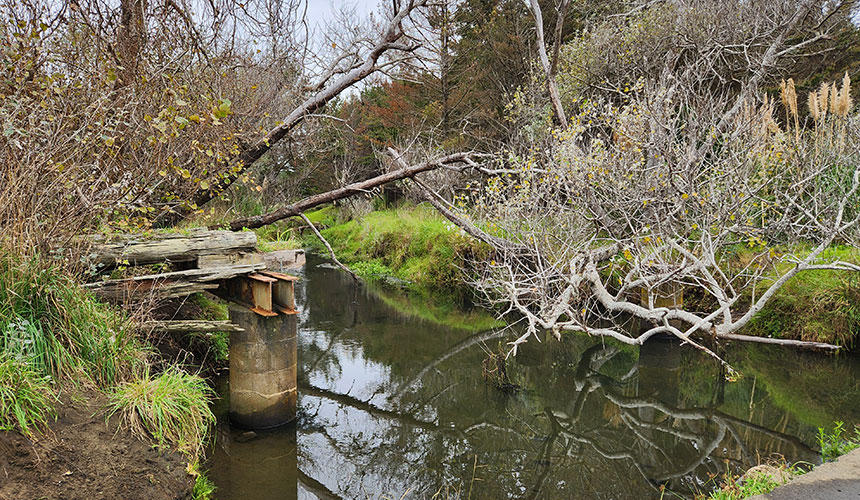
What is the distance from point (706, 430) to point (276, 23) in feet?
27.9

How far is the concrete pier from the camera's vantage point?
203 inches

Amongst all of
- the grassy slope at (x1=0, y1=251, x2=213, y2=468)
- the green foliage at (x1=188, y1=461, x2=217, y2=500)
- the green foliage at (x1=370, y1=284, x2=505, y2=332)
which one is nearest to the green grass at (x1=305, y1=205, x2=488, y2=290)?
the green foliage at (x1=370, y1=284, x2=505, y2=332)

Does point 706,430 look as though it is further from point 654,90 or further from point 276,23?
point 276,23

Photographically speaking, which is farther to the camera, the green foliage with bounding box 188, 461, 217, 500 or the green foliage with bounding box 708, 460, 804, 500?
the green foliage with bounding box 188, 461, 217, 500

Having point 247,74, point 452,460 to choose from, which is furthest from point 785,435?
point 247,74

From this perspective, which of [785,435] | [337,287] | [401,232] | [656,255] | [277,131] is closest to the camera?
[785,435]

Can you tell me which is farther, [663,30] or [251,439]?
[663,30]

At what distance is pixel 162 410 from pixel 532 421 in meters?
3.86

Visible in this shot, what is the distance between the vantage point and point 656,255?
6.45m

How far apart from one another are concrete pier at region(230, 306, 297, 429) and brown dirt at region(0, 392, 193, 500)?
1737 millimetres

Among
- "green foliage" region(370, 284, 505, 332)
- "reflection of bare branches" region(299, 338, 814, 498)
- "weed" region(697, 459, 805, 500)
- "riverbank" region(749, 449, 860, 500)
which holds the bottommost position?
"reflection of bare branches" region(299, 338, 814, 498)

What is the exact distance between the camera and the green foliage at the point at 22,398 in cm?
280

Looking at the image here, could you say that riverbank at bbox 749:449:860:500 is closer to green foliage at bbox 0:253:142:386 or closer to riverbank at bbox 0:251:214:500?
riverbank at bbox 0:251:214:500

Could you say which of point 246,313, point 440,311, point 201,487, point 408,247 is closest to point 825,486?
point 201,487
